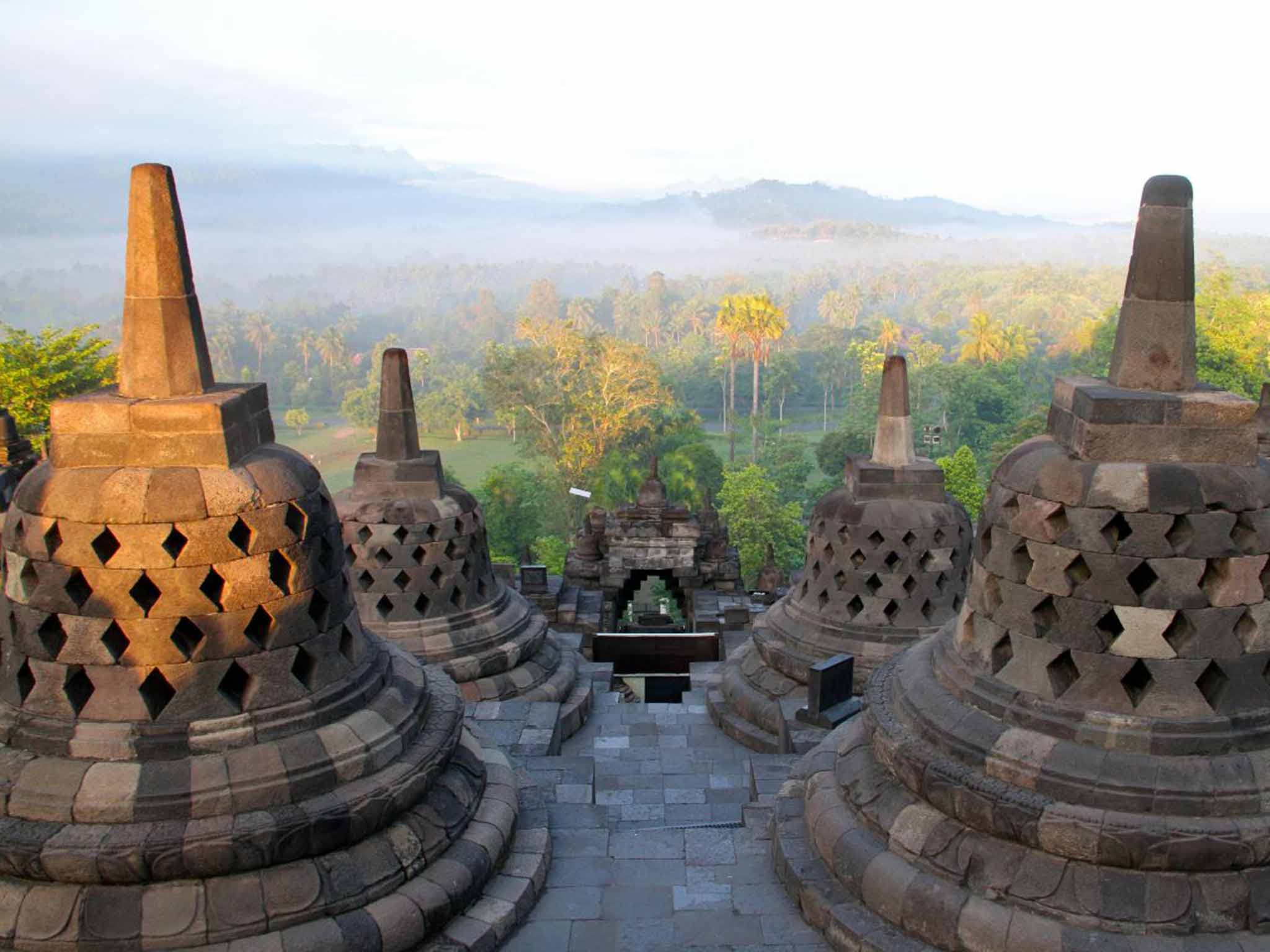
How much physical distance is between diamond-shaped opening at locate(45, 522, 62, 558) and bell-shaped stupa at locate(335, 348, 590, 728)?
4.87m

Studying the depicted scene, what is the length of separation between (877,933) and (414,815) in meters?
2.50

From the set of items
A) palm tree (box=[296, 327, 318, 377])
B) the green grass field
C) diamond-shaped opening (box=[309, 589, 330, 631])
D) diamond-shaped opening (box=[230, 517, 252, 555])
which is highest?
diamond-shaped opening (box=[230, 517, 252, 555])

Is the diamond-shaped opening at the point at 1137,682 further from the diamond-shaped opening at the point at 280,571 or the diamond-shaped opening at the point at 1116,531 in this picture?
the diamond-shaped opening at the point at 280,571

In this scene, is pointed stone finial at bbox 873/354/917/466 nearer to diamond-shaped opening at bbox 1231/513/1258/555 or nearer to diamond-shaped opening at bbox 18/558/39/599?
diamond-shaped opening at bbox 1231/513/1258/555

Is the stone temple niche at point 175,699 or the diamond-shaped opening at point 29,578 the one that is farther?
the diamond-shaped opening at point 29,578

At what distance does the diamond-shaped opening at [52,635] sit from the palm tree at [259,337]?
89405 millimetres

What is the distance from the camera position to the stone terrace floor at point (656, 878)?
5.17 m

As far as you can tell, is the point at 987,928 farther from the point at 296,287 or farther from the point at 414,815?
the point at 296,287

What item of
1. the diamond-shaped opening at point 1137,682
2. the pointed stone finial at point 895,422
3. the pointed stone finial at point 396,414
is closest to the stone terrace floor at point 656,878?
the diamond-shaped opening at point 1137,682

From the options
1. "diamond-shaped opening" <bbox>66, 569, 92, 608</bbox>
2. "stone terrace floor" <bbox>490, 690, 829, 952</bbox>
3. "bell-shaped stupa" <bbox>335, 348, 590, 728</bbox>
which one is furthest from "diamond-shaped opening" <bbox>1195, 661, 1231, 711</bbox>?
"bell-shaped stupa" <bbox>335, 348, 590, 728</bbox>

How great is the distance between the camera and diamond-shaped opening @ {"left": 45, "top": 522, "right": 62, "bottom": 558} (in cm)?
461

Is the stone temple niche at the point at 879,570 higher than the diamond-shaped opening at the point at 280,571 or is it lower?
lower

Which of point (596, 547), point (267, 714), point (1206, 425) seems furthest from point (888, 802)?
point (596, 547)

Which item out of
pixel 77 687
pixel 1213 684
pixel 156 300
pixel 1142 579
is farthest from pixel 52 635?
pixel 1213 684
